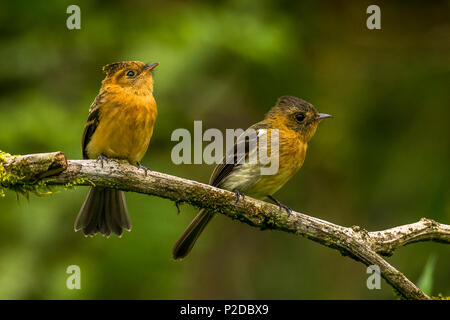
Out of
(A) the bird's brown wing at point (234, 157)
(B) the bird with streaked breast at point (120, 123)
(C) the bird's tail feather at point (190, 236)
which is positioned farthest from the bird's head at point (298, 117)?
(B) the bird with streaked breast at point (120, 123)

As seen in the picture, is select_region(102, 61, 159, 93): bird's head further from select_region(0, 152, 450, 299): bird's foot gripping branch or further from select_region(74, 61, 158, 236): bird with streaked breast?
select_region(0, 152, 450, 299): bird's foot gripping branch

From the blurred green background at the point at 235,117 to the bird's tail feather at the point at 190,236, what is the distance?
1154 mm

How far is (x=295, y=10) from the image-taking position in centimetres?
717

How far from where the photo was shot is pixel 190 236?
16.9 feet

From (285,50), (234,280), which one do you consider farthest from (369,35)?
(234,280)

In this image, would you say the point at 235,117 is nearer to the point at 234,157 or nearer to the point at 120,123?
the point at 234,157

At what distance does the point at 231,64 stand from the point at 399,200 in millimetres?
2319

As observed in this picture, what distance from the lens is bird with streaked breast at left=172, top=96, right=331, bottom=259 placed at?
500cm

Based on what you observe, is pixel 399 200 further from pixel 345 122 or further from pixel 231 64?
pixel 231 64

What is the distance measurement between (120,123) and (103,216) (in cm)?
86

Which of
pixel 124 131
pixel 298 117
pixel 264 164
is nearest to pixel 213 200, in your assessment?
pixel 264 164

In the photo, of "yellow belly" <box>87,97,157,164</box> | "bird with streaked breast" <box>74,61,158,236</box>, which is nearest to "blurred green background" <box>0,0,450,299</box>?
"bird with streaked breast" <box>74,61,158,236</box>

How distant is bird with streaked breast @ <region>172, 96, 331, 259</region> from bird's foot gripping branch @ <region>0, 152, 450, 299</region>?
504 mm

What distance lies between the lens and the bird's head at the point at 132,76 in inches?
197
